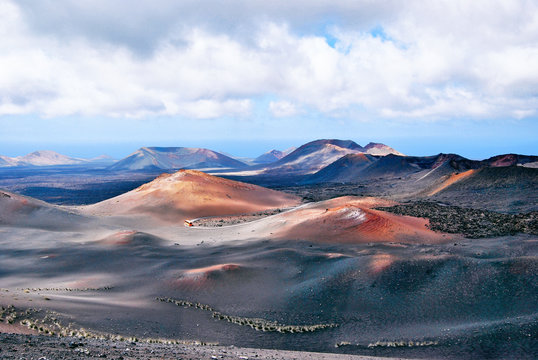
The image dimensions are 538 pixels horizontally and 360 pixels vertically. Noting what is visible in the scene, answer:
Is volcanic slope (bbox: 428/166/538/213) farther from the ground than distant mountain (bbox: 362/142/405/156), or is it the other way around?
distant mountain (bbox: 362/142/405/156)

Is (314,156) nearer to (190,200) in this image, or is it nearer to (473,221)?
(190,200)

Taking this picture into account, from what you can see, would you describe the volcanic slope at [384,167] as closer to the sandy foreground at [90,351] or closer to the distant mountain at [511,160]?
the distant mountain at [511,160]

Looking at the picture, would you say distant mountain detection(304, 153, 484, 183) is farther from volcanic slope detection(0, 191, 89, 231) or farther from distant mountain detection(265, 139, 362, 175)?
volcanic slope detection(0, 191, 89, 231)

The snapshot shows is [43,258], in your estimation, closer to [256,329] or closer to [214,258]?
[214,258]

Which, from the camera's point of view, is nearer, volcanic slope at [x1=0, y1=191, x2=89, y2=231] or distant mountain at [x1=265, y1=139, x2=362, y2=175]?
volcanic slope at [x1=0, y1=191, x2=89, y2=231]

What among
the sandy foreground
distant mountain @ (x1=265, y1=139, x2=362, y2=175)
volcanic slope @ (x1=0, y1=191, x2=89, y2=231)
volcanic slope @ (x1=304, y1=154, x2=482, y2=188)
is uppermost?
distant mountain @ (x1=265, y1=139, x2=362, y2=175)

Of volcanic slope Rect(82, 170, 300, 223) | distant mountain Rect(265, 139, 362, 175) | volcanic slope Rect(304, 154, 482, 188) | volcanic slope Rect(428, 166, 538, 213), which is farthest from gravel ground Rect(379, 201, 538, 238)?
distant mountain Rect(265, 139, 362, 175)

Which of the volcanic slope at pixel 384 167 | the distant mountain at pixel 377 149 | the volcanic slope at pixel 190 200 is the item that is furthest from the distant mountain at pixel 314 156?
the volcanic slope at pixel 190 200

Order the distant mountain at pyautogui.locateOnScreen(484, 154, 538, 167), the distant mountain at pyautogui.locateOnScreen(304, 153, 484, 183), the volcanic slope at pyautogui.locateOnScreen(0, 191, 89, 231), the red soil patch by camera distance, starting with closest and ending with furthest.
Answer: the red soil patch
the volcanic slope at pyautogui.locateOnScreen(0, 191, 89, 231)
the distant mountain at pyautogui.locateOnScreen(484, 154, 538, 167)
the distant mountain at pyautogui.locateOnScreen(304, 153, 484, 183)

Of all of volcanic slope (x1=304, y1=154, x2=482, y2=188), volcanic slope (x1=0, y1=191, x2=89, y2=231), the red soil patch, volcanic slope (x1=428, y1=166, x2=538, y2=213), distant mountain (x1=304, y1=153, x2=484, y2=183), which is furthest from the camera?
distant mountain (x1=304, y1=153, x2=484, y2=183)

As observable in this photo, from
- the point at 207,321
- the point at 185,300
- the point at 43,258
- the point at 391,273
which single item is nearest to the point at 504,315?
the point at 391,273
